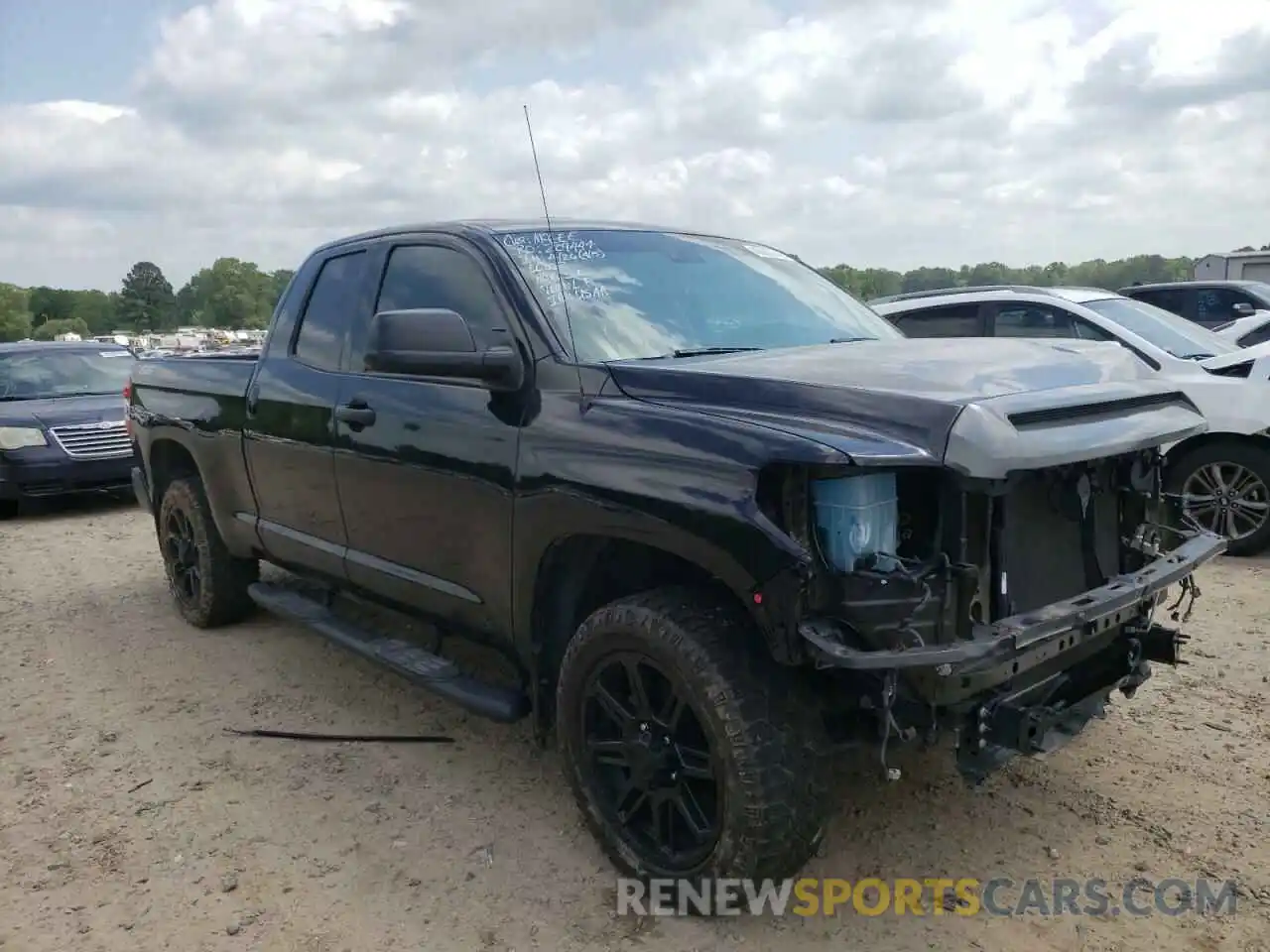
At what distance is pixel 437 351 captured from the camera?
3279mm

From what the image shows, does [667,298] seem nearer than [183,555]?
Yes

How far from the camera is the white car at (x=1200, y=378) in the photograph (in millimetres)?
6500

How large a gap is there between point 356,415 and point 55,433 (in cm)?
710

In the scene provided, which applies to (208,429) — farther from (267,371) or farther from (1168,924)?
(1168,924)

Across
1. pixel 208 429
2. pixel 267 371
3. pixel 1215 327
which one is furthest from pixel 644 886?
pixel 1215 327

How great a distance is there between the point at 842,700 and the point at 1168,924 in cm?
108

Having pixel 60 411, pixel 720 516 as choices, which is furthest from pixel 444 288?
pixel 60 411

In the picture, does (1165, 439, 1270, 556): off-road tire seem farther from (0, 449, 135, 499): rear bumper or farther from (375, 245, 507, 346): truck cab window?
(0, 449, 135, 499): rear bumper

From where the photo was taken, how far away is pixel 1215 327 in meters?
12.5

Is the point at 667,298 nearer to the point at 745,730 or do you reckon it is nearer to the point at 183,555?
the point at 745,730

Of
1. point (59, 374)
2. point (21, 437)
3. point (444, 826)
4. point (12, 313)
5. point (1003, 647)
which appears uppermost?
point (12, 313)

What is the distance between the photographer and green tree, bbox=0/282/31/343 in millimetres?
62500

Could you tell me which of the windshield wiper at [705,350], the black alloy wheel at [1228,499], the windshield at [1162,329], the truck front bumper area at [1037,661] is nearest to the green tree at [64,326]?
the windshield at [1162,329]

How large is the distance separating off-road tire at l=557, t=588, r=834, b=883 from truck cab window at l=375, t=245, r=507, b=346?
1245 mm
